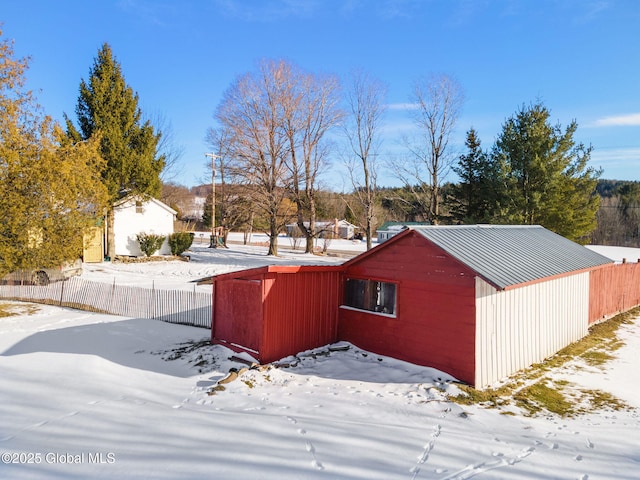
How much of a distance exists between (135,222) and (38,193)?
1363 centimetres

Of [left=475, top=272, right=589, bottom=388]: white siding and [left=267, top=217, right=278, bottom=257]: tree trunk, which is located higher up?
[left=267, top=217, right=278, bottom=257]: tree trunk

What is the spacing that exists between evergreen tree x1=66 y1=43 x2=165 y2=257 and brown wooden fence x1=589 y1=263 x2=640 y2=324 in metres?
23.9

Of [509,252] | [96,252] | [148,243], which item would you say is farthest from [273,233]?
[509,252]

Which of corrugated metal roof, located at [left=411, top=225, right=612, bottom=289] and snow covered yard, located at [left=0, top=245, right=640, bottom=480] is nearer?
snow covered yard, located at [left=0, top=245, right=640, bottom=480]

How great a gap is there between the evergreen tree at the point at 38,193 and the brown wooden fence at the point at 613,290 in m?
18.2

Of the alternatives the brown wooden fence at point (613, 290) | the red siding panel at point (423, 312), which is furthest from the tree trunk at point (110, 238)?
the brown wooden fence at point (613, 290)

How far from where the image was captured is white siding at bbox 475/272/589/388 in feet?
28.5

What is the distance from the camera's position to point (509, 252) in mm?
10828

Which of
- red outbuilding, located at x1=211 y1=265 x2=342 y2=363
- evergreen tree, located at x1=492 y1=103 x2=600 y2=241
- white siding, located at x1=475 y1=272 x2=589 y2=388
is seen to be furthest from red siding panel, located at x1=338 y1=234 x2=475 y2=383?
evergreen tree, located at x1=492 y1=103 x2=600 y2=241

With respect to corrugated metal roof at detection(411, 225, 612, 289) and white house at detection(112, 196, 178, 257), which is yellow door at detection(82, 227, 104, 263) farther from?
corrugated metal roof at detection(411, 225, 612, 289)

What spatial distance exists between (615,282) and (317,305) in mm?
12712

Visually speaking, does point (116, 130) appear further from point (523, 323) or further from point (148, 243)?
point (523, 323)

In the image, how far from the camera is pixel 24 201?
13531 mm

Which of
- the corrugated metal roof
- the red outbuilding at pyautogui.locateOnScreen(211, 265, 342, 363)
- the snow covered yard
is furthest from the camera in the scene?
the red outbuilding at pyautogui.locateOnScreen(211, 265, 342, 363)
